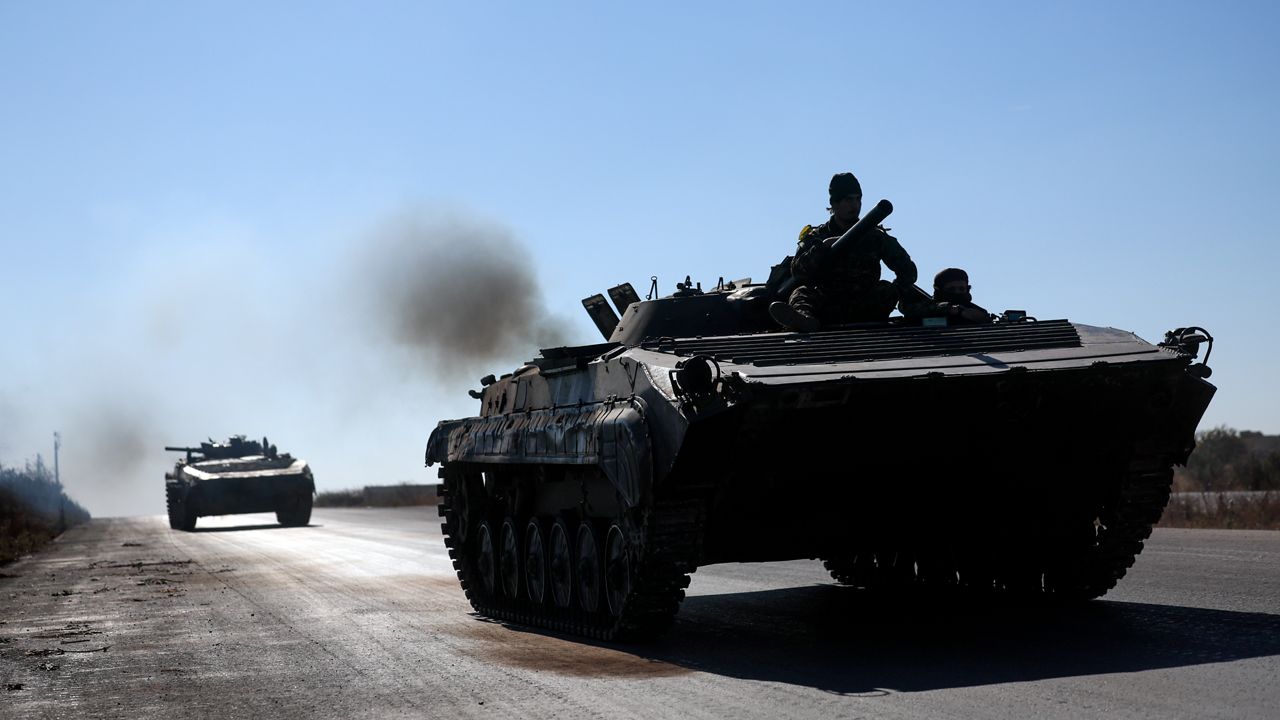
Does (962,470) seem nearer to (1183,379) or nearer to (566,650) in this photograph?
(1183,379)

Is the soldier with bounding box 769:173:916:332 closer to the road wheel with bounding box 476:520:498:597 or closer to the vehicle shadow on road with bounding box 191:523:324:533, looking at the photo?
the road wheel with bounding box 476:520:498:597

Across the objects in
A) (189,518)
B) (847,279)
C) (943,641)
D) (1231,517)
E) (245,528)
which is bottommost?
(943,641)

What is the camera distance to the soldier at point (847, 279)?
41.7 feet

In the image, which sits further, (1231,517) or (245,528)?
(245,528)

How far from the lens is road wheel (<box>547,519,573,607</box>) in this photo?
12.5 meters

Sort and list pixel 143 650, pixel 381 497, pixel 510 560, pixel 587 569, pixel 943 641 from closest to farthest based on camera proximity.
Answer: pixel 943 641, pixel 143 650, pixel 587 569, pixel 510 560, pixel 381 497

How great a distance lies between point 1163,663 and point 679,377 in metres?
3.26

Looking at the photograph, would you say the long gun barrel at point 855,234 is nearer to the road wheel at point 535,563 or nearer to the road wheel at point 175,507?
the road wheel at point 535,563

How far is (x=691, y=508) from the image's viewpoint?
398 inches

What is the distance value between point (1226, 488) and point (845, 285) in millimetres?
27156

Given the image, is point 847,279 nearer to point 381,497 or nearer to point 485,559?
point 485,559

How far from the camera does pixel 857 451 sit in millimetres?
10383

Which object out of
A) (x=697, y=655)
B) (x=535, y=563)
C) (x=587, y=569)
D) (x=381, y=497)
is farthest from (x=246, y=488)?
(x=381, y=497)

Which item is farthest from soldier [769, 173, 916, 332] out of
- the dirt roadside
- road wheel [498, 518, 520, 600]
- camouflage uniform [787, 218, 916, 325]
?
the dirt roadside
